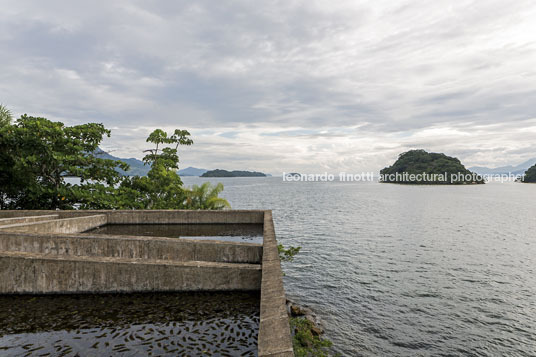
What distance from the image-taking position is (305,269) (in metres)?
17.2

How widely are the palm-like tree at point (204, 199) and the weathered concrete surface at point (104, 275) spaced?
20016 millimetres

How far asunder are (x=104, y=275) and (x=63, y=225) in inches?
338

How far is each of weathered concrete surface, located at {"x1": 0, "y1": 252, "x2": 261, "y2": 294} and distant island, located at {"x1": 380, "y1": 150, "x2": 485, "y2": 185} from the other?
167989mm

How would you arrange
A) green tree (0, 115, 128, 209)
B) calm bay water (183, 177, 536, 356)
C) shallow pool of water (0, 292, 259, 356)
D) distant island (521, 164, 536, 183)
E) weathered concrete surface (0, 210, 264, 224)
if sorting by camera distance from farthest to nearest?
1. distant island (521, 164, 536, 183)
2. green tree (0, 115, 128, 209)
3. weathered concrete surface (0, 210, 264, 224)
4. calm bay water (183, 177, 536, 356)
5. shallow pool of water (0, 292, 259, 356)

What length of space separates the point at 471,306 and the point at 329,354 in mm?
8149

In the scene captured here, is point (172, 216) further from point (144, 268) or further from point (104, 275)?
point (144, 268)

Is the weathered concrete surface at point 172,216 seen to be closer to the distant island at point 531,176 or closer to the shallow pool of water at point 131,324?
the shallow pool of water at point 131,324

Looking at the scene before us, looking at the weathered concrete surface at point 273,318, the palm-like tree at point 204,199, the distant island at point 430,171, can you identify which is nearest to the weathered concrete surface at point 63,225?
the weathered concrete surface at point 273,318

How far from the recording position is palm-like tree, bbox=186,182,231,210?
91.8 ft

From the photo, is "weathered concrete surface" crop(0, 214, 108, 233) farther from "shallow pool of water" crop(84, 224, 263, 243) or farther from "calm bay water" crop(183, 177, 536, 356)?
"calm bay water" crop(183, 177, 536, 356)

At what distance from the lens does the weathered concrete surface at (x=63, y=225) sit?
38.7 ft

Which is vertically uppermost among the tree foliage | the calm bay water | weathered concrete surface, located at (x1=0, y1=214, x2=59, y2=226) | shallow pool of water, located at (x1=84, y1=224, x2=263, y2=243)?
the tree foliage

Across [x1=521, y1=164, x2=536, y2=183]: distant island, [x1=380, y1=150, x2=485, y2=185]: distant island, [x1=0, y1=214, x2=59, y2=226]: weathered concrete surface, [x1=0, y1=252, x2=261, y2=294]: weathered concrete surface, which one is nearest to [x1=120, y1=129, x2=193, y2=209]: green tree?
[x1=0, y1=214, x2=59, y2=226]: weathered concrete surface

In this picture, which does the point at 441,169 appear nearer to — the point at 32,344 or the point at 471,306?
the point at 471,306
